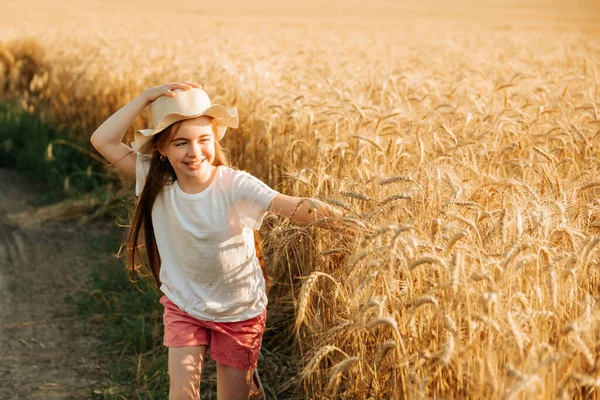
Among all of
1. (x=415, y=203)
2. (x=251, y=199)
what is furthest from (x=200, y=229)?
(x=415, y=203)

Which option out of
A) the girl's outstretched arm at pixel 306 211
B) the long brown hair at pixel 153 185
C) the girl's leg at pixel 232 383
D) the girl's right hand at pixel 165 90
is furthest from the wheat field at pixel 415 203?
the girl's right hand at pixel 165 90

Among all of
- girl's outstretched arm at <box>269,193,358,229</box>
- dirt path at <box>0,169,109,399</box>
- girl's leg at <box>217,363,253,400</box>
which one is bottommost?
dirt path at <box>0,169,109,399</box>

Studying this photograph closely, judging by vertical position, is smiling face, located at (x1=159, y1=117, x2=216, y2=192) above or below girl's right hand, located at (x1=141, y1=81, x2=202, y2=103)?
below

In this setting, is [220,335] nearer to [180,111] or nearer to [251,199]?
[251,199]

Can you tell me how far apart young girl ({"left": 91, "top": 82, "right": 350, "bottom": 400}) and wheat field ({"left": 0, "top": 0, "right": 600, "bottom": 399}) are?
19 cm

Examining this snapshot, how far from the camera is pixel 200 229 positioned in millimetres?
2682

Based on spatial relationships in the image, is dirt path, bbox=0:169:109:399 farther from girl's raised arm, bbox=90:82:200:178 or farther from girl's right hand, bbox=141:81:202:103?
girl's right hand, bbox=141:81:202:103

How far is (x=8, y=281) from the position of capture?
4887mm

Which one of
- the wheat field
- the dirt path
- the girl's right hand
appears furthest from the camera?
the dirt path

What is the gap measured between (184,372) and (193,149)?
0.79 metres

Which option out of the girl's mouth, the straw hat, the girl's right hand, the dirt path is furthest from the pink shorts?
the dirt path

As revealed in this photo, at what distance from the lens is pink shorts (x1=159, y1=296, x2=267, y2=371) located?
8.79 ft

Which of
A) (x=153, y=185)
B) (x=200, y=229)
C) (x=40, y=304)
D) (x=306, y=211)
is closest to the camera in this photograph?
(x=306, y=211)

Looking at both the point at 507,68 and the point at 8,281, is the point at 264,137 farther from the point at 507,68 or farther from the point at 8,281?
the point at 507,68
